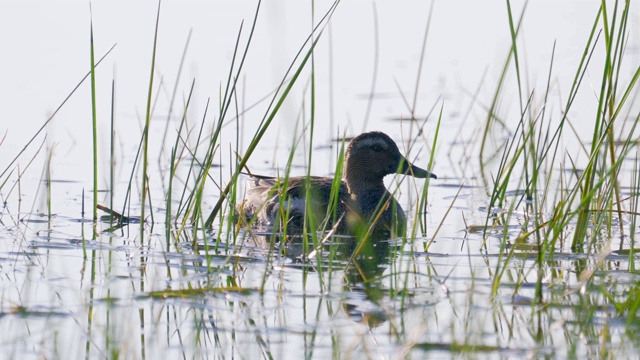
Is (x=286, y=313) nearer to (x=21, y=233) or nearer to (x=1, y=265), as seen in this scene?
(x=1, y=265)

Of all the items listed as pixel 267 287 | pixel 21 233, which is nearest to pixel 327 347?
pixel 267 287

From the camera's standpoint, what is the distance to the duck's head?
9.55 metres

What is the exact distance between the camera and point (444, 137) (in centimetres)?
1153

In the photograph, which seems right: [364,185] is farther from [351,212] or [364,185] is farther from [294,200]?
[351,212]

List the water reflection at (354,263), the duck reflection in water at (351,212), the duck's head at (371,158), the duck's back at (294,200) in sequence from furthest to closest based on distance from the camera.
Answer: the duck's head at (371,158)
the duck's back at (294,200)
the duck reflection in water at (351,212)
the water reflection at (354,263)

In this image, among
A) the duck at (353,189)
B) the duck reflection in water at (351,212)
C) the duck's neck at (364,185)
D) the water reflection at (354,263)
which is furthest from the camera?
the duck's neck at (364,185)

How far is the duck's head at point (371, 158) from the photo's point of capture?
9.55m

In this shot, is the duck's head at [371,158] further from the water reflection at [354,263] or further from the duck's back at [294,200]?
the water reflection at [354,263]

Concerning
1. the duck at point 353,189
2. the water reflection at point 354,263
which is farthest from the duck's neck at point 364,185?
the water reflection at point 354,263

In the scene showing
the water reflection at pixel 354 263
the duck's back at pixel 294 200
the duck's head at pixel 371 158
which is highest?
the duck's head at pixel 371 158

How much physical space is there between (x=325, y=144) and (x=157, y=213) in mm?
2916

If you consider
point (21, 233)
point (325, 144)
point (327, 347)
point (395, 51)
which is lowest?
point (327, 347)

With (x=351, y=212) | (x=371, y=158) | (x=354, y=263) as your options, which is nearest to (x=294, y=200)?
(x=351, y=212)

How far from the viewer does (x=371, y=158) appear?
9734 millimetres
